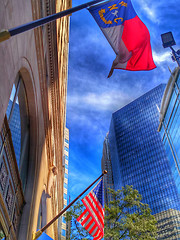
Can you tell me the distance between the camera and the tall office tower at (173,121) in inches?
1906

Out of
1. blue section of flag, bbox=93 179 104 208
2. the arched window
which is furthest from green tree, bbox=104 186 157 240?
the arched window

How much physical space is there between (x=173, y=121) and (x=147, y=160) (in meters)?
80.6

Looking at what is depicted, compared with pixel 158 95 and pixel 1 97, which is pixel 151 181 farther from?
pixel 1 97

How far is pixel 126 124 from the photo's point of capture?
15150 cm

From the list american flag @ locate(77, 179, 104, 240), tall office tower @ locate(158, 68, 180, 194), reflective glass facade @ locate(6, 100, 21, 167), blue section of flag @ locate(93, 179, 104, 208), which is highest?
tall office tower @ locate(158, 68, 180, 194)

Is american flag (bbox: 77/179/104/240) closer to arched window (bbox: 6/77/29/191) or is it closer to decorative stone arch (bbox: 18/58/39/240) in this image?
decorative stone arch (bbox: 18/58/39/240)

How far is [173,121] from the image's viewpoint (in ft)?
167

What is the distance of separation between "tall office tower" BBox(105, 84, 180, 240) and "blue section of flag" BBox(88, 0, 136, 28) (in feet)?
326

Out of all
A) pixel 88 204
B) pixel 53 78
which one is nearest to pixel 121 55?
pixel 88 204

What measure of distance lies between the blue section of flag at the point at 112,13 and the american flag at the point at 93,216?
7531 mm

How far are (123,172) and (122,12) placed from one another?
129m

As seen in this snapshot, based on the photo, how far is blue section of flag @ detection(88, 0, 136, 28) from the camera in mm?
8797

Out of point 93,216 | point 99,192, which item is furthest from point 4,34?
point 99,192

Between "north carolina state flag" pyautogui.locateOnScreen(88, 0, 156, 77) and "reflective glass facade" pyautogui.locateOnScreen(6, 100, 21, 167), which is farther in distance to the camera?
"reflective glass facade" pyautogui.locateOnScreen(6, 100, 21, 167)
